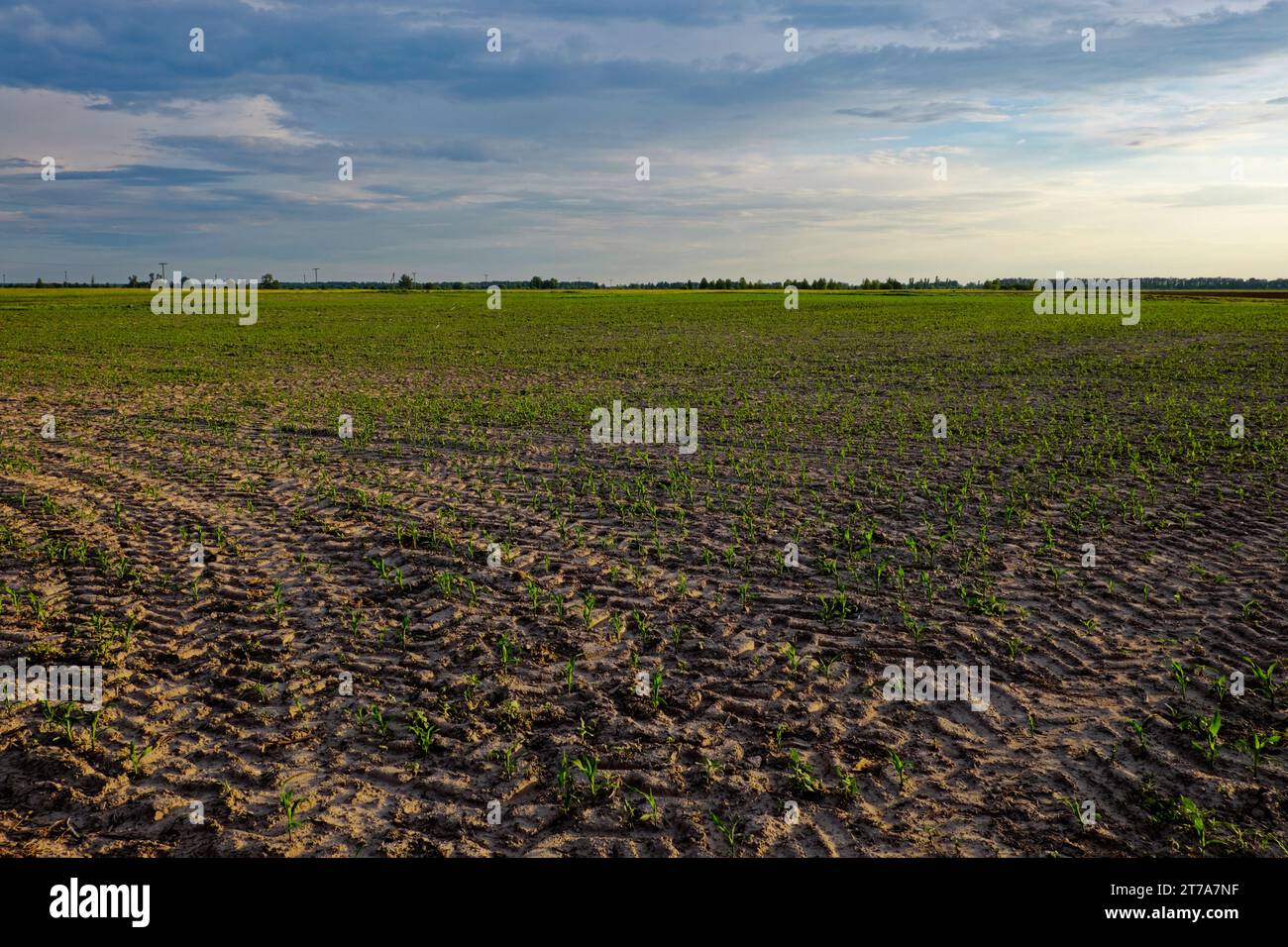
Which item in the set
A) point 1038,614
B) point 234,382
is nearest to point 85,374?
point 234,382

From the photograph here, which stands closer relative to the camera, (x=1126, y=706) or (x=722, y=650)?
(x=1126, y=706)

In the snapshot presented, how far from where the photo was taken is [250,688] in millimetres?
6078

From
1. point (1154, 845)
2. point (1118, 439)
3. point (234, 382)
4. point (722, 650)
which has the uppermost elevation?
point (234, 382)

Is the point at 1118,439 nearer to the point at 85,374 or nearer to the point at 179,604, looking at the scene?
the point at 179,604

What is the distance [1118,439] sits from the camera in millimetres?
14961

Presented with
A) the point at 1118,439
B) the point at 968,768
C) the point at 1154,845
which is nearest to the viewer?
the point at 1154,845

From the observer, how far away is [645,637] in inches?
273

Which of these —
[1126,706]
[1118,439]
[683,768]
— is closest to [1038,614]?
[1126,706]

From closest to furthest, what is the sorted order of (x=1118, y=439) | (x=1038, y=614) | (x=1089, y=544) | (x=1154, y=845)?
1. (x=1154, y=845)
2. (x=1038, y=614)
3. (x=1089, y=544)
4. (x=1118, y=439)

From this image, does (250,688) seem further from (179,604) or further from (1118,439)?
(1118,439)

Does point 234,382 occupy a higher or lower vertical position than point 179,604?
higher

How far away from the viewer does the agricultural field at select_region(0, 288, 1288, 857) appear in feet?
15.4

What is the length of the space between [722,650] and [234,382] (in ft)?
71.6

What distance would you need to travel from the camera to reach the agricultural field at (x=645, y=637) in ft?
15.4
